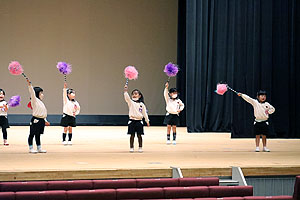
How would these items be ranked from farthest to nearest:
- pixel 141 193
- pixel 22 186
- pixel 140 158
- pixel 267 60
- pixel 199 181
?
pixel 267 60
pixel 140 158
pixel 199 181
pixel 22 186
pixel 141 193

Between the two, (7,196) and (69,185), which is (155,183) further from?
(7,196)

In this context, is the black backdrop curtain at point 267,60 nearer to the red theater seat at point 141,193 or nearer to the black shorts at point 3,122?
the black shorts at point 3,122

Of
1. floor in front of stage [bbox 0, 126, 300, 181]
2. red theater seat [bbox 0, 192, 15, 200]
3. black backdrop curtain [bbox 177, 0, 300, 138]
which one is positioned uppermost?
black backdrop curtain [bbox 177, 0, 300, 138]

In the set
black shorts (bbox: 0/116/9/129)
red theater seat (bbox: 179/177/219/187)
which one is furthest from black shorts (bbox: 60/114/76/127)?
red theater seat (bbox: 179/177/219/187)

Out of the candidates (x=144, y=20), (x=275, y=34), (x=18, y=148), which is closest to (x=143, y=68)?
(x=144, y=20)

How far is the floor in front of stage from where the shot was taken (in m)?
6.97

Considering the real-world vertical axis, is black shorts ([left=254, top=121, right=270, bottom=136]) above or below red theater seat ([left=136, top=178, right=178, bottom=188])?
above

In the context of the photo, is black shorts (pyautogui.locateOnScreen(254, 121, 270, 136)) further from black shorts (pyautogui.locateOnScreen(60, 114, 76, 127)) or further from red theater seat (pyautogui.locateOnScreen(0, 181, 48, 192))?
red theater seat (pyautogui.locateOnScreen(0, 181, 48, 192))

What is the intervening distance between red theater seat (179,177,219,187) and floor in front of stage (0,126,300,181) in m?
0.56

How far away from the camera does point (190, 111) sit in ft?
51.9

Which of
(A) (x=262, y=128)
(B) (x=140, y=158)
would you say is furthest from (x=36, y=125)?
(A) (x=262, y=128)

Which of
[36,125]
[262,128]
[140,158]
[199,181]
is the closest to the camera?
[199,181]

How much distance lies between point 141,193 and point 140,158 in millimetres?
2911

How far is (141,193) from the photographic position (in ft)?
19.2
